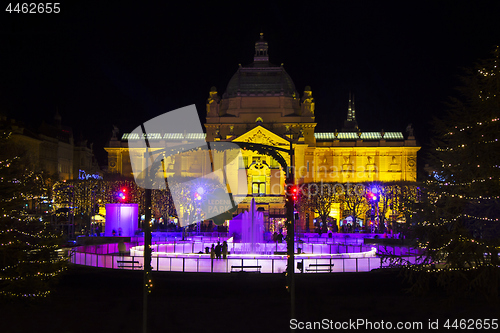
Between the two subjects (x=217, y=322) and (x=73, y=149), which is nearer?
(x=217, y=322)

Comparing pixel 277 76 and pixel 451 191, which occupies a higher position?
pixel 277 76

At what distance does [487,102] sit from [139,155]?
107m

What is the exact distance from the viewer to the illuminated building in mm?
112250

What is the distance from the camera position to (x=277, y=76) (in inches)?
4621

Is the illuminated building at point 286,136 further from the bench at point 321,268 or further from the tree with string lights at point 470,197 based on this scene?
the tree with string lights at point 470,197

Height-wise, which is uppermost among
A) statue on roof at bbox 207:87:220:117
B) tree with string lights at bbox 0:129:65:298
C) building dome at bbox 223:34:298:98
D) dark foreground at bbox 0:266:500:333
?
building dome at bbox 223:34:298:98

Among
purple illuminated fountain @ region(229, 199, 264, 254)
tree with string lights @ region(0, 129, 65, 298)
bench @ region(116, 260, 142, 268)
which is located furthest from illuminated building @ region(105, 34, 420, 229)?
tree with string lights @ region(0, 129, 65, 298)

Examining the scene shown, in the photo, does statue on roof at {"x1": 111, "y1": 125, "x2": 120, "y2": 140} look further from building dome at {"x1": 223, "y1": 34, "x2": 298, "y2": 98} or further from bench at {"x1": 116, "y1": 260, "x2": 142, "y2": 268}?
bench at {"x1": 116, "y1": 260, "x2": 142, "y2": 268}

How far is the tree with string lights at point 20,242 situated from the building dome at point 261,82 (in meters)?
95.0

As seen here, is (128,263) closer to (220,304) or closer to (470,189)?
(220,304)

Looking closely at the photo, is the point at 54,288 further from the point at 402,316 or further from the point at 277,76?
the point at 277,76

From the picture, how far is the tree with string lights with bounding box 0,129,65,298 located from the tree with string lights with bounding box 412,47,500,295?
44.3ft

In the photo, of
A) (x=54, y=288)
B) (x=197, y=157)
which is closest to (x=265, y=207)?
(x=197, y=157)

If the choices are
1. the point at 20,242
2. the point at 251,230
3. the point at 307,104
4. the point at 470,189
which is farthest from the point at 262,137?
the point at 470,189
